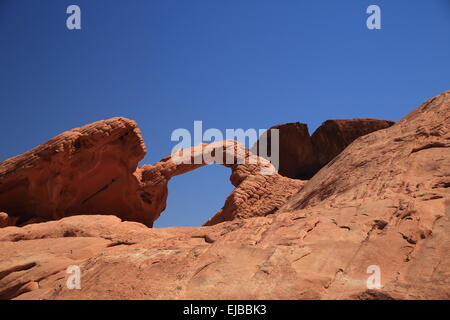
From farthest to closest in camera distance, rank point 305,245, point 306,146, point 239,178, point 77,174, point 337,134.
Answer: point 306,146, point 337,134, point 239,178, point 77,174, point 305,245

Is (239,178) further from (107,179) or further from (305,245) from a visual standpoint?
(305,245)

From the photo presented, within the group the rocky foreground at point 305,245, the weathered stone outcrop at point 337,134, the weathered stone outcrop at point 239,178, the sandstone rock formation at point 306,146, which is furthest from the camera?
the sandstone rock formation at point 306,146

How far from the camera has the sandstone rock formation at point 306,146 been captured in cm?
1928

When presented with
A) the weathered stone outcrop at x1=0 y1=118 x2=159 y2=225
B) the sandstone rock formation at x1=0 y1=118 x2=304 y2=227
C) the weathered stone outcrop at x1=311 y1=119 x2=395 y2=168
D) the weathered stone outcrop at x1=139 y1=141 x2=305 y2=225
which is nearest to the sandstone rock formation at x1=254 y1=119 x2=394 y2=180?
the weathered stone outcrop at x1=311 y1=119 x2=395 y2=168

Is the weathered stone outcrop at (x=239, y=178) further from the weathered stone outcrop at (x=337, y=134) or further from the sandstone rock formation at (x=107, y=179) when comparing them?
the weathered stone outcrop at (x=337, y=134)

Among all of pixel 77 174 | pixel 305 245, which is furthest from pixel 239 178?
pixel 305 245

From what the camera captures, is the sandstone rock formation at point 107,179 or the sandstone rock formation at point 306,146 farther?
the sandstone rock formation at point 306,146

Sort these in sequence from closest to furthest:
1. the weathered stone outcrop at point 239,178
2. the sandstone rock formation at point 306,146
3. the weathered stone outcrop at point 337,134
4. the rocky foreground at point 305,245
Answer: the rocky foreground at point 305,245 → the weathered stone outcrop at point 239,178 → the weathered stone outcrop at point 337,134 → the sandstone rock formation at point 306,146

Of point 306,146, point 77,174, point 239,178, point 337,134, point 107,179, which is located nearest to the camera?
point 77,174

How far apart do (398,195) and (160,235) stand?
3.97 meters

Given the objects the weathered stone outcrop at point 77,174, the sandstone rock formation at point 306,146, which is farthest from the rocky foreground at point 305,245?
the sandstone rock formation at point 306,146

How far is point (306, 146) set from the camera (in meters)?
20.0

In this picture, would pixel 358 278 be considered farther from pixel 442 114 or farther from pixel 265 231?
pixel 442 114

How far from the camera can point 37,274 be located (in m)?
6.53
